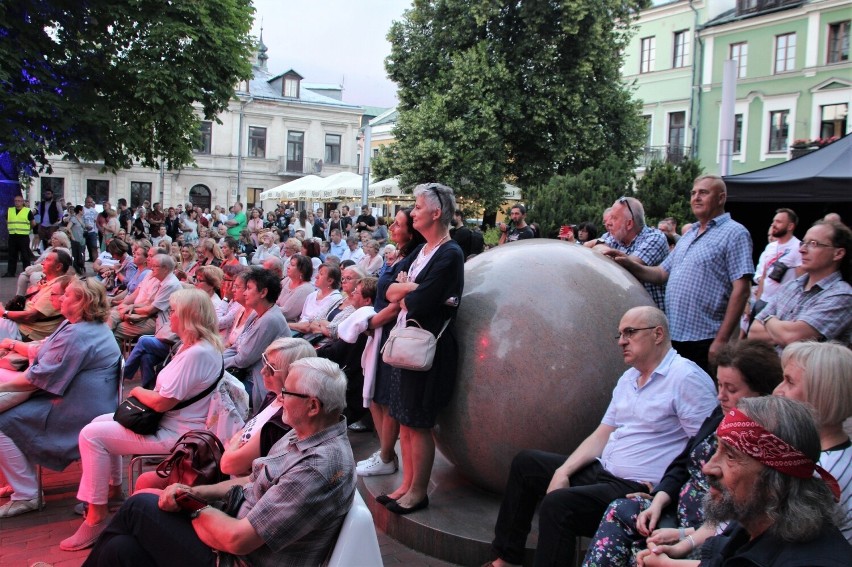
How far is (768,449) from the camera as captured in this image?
2.32 m

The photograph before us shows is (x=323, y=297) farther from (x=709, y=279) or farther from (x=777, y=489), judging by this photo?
(x=777, y=489)

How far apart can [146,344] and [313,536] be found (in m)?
5.04

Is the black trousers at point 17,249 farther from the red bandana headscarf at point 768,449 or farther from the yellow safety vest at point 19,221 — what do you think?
the red bandana headscarf at point 768,449

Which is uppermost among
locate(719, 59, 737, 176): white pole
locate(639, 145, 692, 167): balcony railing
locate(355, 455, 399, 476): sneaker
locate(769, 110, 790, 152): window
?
locate(769, 110, 790, 152): window

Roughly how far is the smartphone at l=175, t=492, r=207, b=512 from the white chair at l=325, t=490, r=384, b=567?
26.3 inches

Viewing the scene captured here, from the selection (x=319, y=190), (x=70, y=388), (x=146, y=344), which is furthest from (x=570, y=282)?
(x=319, y=190)

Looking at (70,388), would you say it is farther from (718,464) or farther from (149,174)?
(149,174)

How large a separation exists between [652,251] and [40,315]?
598 cm

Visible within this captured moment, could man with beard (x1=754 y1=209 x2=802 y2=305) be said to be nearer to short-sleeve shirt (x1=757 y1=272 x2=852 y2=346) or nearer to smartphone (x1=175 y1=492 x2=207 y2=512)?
short-sleeve shirt (x1=757 y1=272 x2=852 y2=346)

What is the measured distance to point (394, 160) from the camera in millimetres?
28594

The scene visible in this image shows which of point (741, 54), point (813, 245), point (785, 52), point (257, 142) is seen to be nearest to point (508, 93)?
point (741, 54)

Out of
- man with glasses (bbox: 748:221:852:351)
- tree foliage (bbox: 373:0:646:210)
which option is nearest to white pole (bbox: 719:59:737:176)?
man with glasses (bbox: 748:221:852:351)

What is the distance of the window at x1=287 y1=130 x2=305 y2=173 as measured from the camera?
194ft

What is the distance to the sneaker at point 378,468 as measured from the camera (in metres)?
5.52
